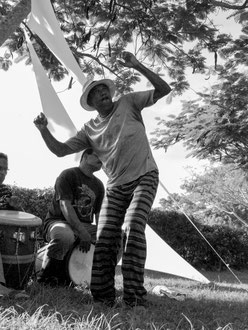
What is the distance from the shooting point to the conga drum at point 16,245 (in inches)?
132

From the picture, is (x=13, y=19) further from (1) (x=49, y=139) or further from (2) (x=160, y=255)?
(2) (x=160, y=255)

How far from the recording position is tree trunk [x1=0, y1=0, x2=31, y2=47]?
537 cm

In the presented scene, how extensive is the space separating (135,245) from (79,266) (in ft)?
3.58

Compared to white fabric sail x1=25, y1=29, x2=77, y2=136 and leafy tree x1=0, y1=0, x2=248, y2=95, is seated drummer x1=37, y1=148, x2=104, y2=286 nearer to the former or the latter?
white fabric sail x1=25, y1=29, x2=77, y2=136

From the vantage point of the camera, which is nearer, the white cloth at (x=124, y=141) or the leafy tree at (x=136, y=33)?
the white cloth at (x=124, y=141)

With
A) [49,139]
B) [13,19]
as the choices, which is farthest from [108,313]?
[13,19]

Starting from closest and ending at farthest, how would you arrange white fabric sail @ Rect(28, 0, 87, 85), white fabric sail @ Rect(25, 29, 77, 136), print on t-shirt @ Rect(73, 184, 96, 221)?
print on t-shirt @ Rect(73, 184, 96, 221) < white fabric sail @ Rect(25, 29, 77, 136) < white fabric sail @ Rect(28, 0, 87, 85)

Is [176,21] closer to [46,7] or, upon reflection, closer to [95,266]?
[46,7]

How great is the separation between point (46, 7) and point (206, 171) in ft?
88.3

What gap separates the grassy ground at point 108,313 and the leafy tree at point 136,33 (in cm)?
427

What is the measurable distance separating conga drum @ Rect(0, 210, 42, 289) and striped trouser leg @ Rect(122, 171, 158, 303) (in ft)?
2.80

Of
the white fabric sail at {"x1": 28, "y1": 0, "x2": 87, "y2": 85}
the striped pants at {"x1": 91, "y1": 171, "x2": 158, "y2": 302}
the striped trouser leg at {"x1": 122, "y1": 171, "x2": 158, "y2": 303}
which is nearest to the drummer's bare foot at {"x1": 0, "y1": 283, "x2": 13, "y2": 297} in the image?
the striped pants at {"x1": 91, "y1": 171, "x2": 158, "y2": 302}

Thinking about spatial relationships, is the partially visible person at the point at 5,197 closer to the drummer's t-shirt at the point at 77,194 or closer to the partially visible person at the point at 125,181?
the drummer's t-shirt at the point at 77,194

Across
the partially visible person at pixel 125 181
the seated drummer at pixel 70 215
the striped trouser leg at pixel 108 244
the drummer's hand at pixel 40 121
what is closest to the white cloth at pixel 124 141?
the partially visible person at pixel 125 181
